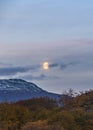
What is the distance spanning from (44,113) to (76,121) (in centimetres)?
1737

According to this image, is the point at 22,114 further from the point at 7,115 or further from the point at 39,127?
the point at 39,127

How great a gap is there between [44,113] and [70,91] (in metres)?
58.7

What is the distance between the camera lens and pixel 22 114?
116 metres

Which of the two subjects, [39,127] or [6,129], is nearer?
[39,127]

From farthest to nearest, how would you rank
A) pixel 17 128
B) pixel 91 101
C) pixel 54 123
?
pixel 91 101
pixel 17 128
pixel 54 123

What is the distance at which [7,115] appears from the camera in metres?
116

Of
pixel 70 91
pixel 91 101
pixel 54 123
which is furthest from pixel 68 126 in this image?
pixel 70 91

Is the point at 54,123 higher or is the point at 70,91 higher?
the point at 70,91

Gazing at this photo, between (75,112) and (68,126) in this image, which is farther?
(75,112)

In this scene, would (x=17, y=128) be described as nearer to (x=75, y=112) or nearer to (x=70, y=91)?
(x=75, y=112)

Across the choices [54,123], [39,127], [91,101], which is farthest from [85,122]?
[91,101]

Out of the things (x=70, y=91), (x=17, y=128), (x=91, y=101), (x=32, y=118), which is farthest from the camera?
(x=70, y=91)

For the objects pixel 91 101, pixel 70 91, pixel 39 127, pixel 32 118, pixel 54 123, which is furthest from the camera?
pixel 70 91

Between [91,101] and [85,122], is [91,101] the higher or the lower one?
the higher one
